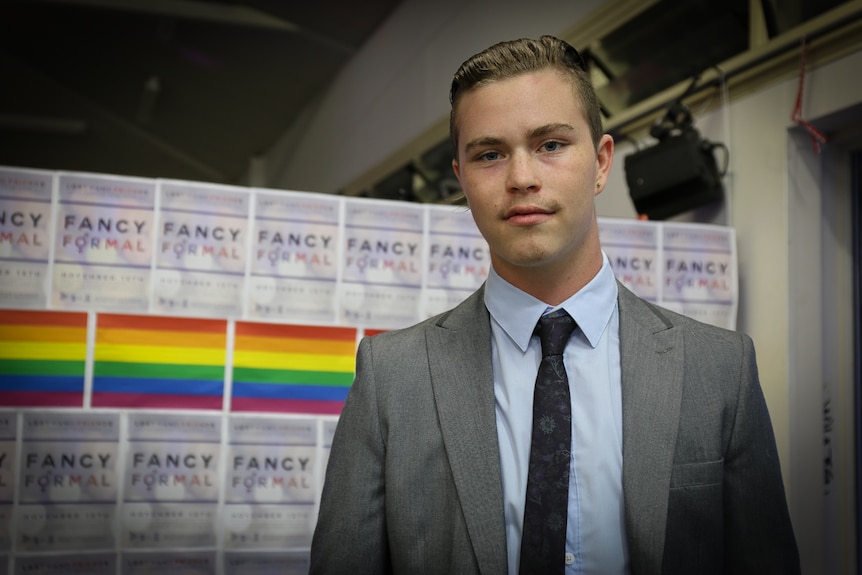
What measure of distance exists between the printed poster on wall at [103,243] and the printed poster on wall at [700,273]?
1.39 meters

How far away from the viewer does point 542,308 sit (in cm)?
115

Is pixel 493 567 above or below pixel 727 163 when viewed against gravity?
below

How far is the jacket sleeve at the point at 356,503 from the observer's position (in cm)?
110

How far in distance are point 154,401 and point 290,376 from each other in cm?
33

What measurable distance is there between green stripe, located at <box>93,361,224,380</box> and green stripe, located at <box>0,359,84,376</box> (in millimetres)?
44

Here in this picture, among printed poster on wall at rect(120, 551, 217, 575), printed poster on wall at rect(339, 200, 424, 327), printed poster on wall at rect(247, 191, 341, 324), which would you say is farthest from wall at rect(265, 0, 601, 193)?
printed poster on wall at rect(120, 551, 217, 575)

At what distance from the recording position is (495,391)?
3.83 ft

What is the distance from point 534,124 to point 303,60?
4.70m

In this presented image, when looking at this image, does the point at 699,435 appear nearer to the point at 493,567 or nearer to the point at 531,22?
the point at 493,567

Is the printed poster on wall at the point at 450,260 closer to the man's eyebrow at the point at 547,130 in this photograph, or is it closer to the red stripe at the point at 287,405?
the red stripe at the point at 287,405

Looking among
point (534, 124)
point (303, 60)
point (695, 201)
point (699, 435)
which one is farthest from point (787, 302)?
point (303, 60)

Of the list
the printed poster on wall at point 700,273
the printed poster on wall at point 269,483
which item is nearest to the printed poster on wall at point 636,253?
the printed poster on wall at point 700,273

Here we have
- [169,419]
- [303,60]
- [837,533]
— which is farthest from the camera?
[303,60]

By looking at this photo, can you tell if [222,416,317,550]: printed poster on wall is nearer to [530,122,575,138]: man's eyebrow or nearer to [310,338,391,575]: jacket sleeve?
[310,338,391,575]: jacket sleeve
